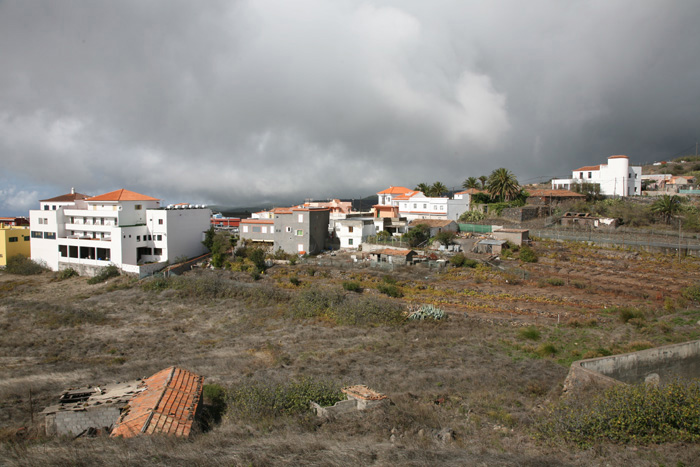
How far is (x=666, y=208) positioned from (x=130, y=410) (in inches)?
2005

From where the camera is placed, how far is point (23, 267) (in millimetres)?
41312

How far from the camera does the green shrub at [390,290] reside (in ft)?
86.4

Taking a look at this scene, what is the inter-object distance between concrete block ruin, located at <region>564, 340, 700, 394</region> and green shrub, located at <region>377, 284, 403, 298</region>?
1491cm

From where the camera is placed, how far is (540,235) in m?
43.3

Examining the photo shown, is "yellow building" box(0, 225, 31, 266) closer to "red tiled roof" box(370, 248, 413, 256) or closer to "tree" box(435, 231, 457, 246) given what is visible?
"red tiled roof" box(370, 248, 413, 256)

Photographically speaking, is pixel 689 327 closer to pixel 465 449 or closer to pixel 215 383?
pixel 465 449

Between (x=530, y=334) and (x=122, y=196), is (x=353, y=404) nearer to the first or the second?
(x=530, y=334)

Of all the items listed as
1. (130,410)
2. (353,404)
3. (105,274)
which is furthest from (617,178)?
(130,410)

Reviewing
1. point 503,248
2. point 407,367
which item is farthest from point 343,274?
point 407,367

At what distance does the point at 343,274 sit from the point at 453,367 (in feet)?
61.6

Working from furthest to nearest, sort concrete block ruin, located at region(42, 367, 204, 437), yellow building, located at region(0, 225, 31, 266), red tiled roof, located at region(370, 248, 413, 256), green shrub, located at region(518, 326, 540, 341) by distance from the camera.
→ yellow building, located at region(0, 225, 31, 266)
red tiled roof, located at region(370, 248, 413, 256)
green shrub, located at region(518, 326, 540, 341)
concrete block ruin, located at region(42, 367, 204, 437)

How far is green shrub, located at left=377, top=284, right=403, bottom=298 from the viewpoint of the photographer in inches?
1037

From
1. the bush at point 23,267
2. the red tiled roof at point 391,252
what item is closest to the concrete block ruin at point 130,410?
the red tiled roof at point 391,252

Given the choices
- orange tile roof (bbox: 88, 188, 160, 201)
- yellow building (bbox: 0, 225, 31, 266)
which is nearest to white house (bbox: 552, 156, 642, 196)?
Result: orange tile roof (bbox: 88, 188, 160, 201)
